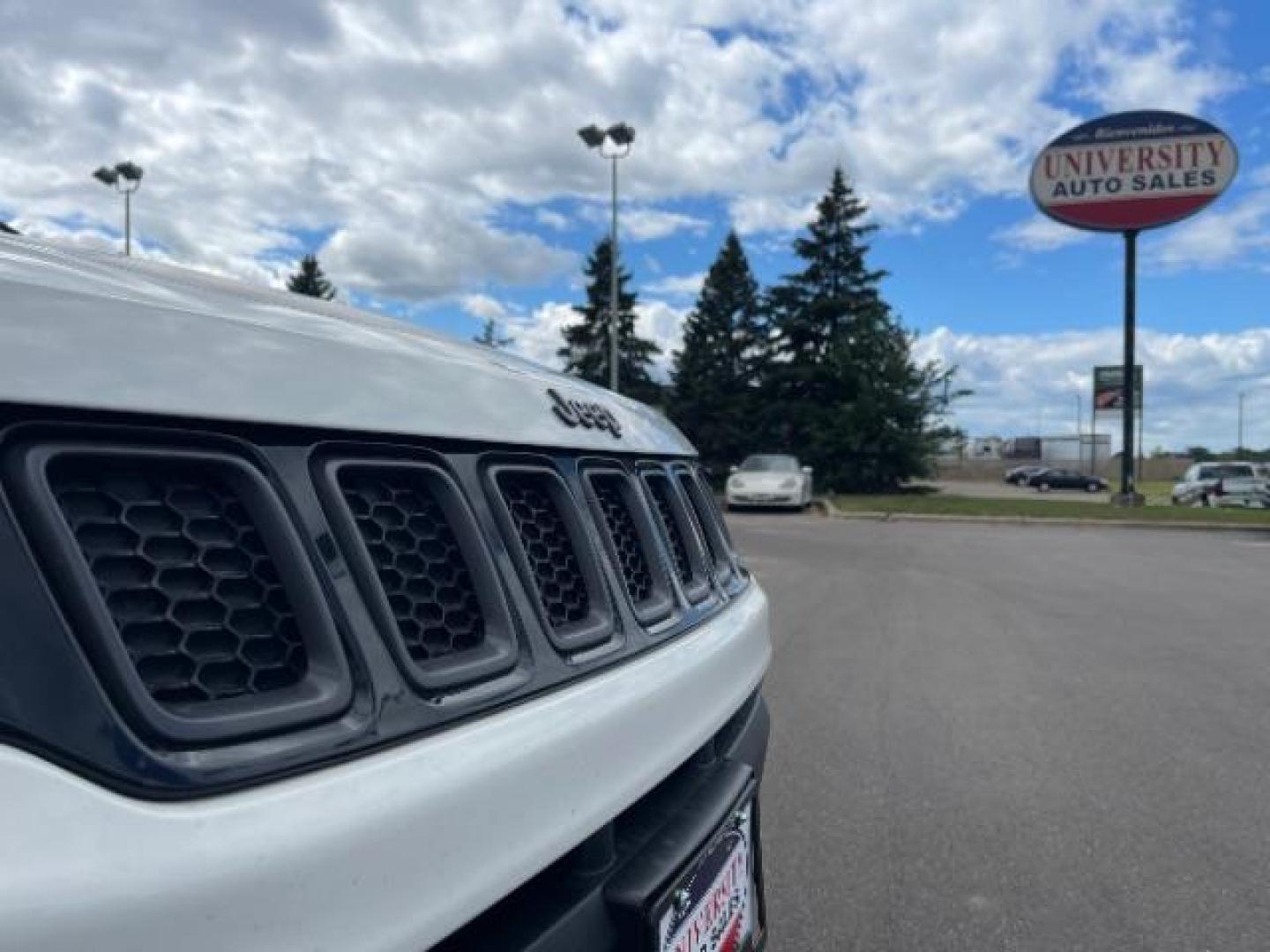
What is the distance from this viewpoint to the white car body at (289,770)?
2.57 ft

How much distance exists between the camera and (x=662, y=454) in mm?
2084

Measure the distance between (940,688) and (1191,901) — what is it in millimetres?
2494

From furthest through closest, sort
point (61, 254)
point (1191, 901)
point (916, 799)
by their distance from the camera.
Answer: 1. point (916, 799)
2. point (1191, 901)
3. point (61, 254)

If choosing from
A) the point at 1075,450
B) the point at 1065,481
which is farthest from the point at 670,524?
the point at 1075,450

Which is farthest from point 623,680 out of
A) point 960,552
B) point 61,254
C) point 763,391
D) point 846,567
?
point 763,391

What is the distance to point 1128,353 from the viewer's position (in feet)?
77.0

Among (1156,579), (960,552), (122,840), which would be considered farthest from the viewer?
(960,552)

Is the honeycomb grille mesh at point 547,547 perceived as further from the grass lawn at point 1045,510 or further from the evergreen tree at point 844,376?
the evergreen tree at point 844,376

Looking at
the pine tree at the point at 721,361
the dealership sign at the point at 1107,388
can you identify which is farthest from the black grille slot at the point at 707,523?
the dealership sign at the point at 1107,388

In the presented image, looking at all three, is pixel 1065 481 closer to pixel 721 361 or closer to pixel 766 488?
pixel 721 361

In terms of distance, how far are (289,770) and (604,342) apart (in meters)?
42.6

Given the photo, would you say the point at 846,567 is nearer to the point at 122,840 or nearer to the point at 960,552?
the point at 960,552

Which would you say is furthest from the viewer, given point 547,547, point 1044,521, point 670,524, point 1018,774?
point 1044,521

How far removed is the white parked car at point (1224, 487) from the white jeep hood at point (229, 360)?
108ft
